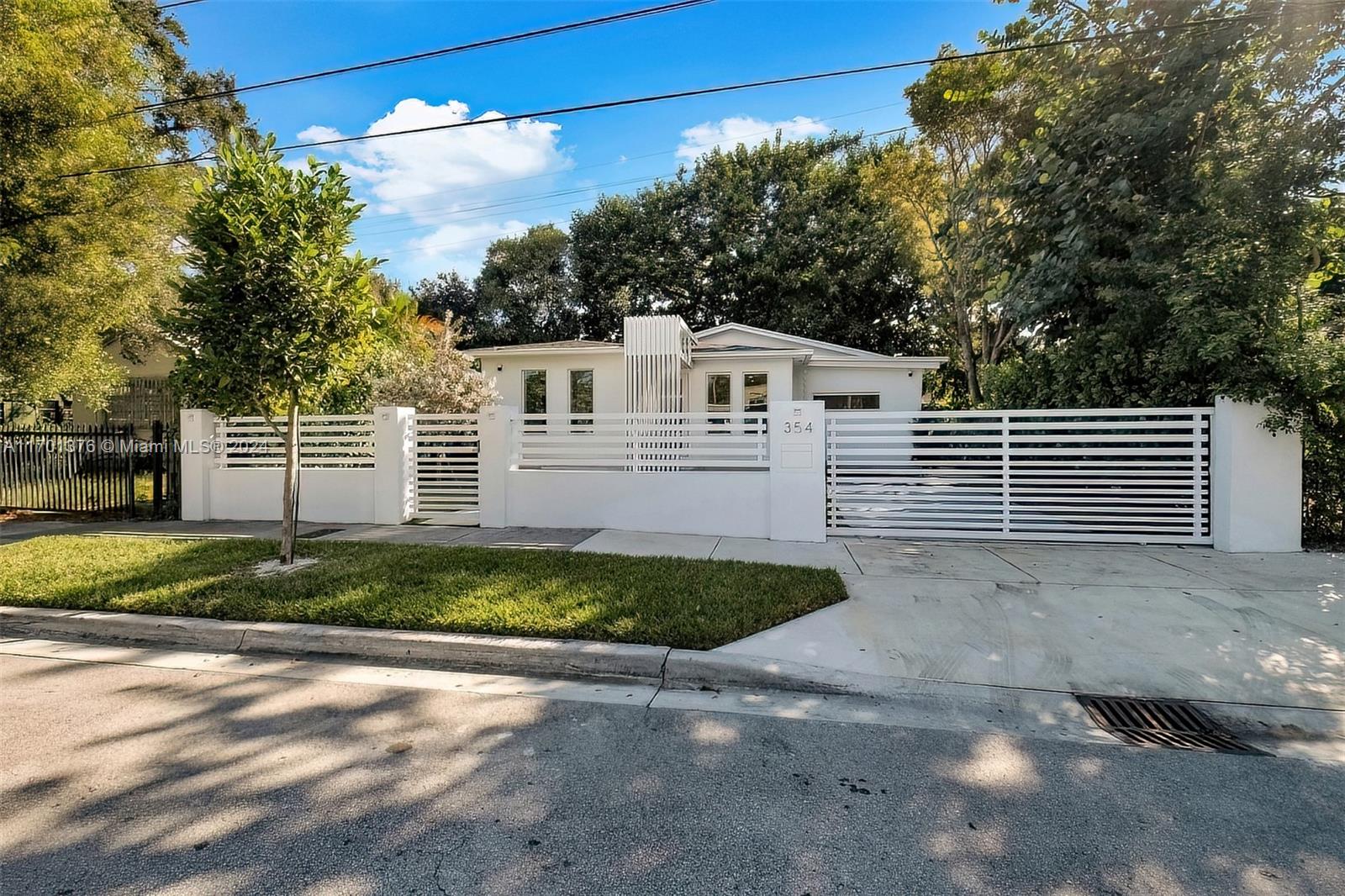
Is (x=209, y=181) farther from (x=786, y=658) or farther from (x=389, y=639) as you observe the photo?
(x=786, y=658)

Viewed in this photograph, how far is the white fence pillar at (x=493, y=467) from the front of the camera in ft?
28.8

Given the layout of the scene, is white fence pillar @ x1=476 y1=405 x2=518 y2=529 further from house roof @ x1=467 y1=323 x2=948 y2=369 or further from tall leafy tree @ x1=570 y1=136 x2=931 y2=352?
tall leafy tree @ x1=570 y1=136 x2=931 y2=352

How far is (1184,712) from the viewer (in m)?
3.65

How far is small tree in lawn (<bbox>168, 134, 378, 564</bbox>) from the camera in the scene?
5.65 meters

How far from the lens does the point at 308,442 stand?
9.34m

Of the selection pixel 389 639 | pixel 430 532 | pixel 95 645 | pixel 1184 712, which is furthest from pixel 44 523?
pixel 1184 712

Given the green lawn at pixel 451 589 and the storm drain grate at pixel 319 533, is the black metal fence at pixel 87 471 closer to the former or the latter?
the green lawn at pixel 451 589

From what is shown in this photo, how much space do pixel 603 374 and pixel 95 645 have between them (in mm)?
12027

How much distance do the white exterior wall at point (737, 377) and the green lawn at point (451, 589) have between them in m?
9.30

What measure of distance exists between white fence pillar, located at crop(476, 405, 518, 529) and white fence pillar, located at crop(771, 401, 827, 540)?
12.2ft

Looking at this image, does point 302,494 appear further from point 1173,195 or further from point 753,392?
point 1173,195

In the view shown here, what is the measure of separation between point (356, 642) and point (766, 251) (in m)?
23.7

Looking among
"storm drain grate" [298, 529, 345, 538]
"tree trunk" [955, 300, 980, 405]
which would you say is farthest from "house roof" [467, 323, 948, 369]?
"storm drain grate" [298, 529, 345, 538]

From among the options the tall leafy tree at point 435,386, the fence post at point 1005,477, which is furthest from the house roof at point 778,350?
the fence post at point 1005,477
